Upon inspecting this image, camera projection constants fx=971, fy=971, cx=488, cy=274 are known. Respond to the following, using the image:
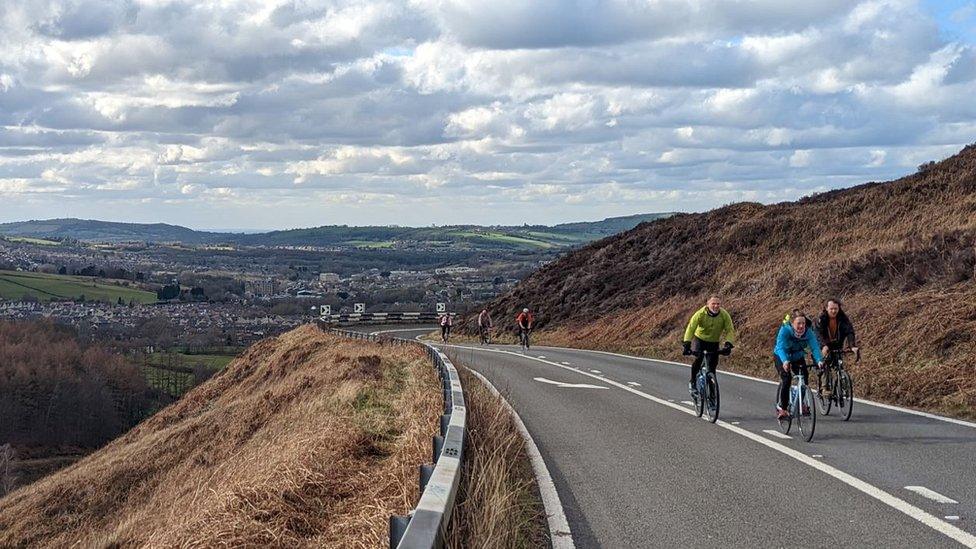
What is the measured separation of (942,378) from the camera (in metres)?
14.6

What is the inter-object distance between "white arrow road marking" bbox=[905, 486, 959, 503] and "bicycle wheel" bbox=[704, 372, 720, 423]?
456 cm

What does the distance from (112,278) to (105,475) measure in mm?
140017

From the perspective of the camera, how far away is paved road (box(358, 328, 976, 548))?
6.85m

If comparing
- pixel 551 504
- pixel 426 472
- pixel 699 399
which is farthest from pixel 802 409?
pixel 426 472

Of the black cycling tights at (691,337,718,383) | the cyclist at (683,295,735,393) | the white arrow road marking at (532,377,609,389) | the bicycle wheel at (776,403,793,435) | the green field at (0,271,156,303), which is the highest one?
the cyclist at (683,295,735,393)

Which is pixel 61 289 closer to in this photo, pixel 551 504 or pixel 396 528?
pixel 551 504

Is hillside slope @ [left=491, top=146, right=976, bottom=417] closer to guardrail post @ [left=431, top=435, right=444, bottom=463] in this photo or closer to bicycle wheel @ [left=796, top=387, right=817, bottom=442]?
bicycle wheel @ [left=796, top=387, right=817, bottom=442]

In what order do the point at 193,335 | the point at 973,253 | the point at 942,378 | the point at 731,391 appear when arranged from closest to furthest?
the point at 942,378, the point at 731,391, the point at 973,253, the point at 193,335

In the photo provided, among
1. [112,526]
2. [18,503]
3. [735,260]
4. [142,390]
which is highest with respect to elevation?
[735,260]

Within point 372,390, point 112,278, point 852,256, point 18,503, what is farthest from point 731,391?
point 112,278

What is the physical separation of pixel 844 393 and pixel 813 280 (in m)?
16.1

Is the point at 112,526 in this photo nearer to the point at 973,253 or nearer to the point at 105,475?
the point at 105,475

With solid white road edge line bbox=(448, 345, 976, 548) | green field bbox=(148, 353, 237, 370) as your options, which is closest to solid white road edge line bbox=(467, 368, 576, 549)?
solid white road edge line bbox=(448, 345, 976, 548)

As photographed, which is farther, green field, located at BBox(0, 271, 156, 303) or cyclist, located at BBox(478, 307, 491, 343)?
green field, located at BBox(0, 271, 156, 303)
